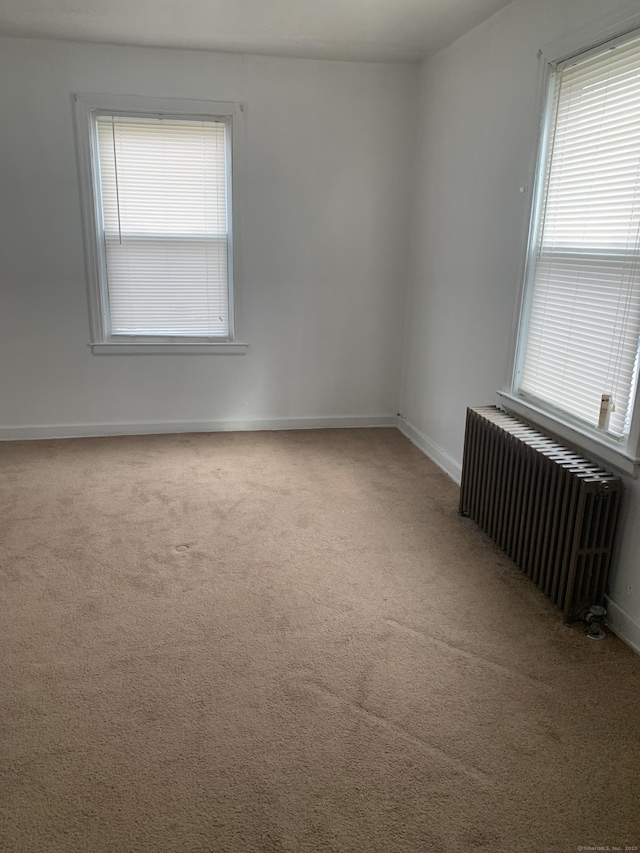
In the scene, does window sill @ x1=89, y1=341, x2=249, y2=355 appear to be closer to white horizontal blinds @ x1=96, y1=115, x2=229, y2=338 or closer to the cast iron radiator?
white horizontal blinds @ x1=96, y1=115, x2=229, y2=338

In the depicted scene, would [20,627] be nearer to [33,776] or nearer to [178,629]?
[178,629]

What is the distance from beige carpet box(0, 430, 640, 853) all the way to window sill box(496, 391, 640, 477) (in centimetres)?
68

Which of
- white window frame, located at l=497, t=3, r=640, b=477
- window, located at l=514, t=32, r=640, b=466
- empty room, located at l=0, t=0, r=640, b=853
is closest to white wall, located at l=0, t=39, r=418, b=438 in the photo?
empty room, located at l=0, t=0, r=640, b=853

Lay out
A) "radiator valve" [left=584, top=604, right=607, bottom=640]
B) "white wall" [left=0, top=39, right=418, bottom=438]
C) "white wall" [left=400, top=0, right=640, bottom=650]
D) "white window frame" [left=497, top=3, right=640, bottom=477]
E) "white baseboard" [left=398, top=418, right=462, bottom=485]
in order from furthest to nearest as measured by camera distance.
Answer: "white wall" [left=0, top=39, right=418, bottom=438] < "white baseboard" [left=398, top=418, right=462, bottom=485] < "white wall" [left=400, top=0, right=640, bottom=650] < "radiator valve" [left=584, top=604, right=607, bottom=640] < "white window frame" [left=497, top=3, right=640, bottom=477]

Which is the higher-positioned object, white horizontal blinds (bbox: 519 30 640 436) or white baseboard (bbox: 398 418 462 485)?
white horizontal blinds (bbox: 519 30 640 436)

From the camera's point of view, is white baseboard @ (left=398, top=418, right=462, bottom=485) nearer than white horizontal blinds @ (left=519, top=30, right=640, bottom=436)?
No

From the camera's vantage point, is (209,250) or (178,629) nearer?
(178,629)

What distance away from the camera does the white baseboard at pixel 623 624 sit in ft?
7.96

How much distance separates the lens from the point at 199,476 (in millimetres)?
4043

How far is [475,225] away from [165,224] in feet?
7.24

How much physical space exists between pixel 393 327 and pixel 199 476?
2.02 m

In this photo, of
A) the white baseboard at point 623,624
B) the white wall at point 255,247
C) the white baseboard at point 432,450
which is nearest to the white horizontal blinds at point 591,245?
the white baseboard at point 623,624

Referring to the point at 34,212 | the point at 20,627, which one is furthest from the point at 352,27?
the point at 20,627

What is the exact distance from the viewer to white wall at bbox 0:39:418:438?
4203 mm
